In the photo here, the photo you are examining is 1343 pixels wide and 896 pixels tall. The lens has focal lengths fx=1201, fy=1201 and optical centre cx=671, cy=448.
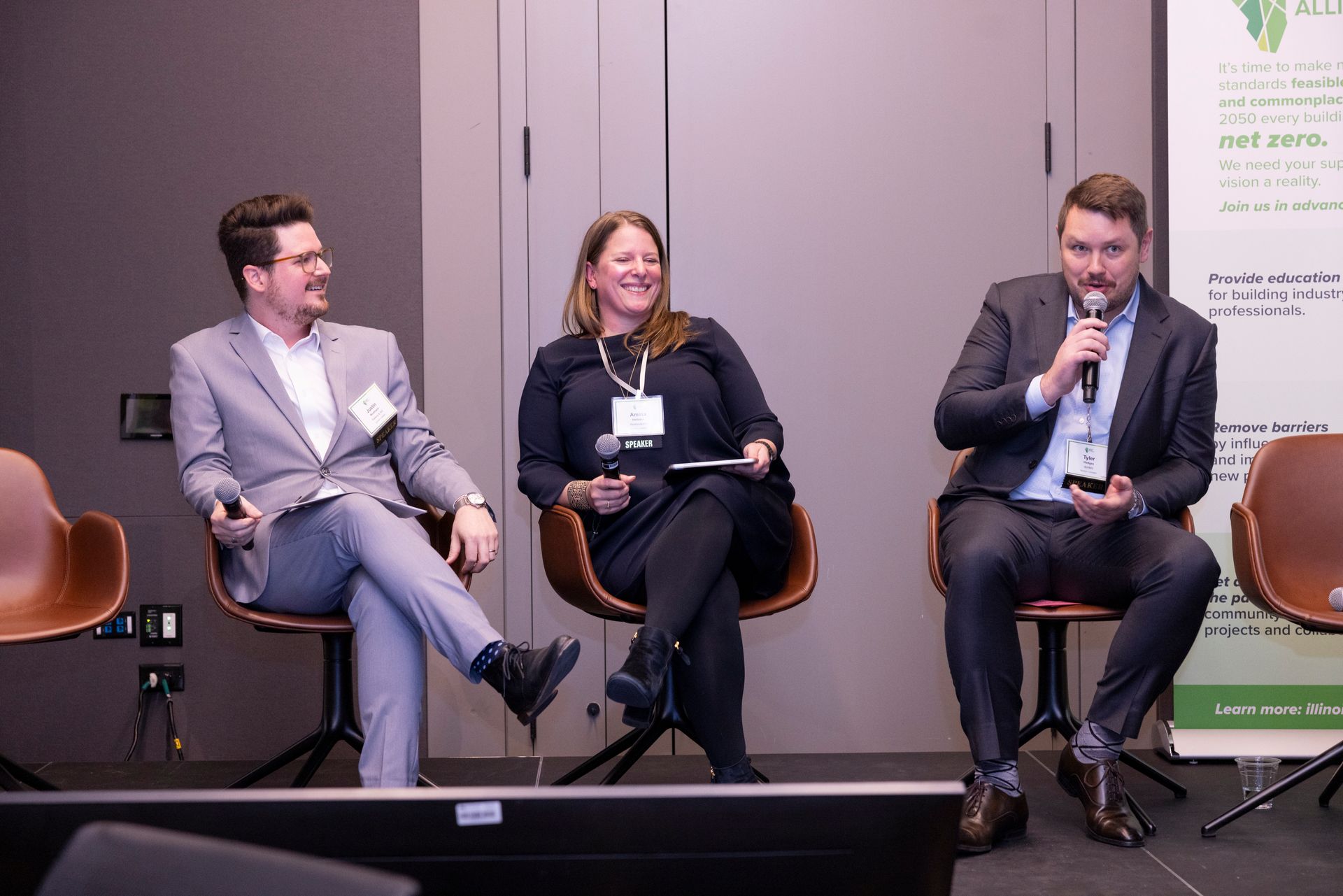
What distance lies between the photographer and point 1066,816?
2871mm

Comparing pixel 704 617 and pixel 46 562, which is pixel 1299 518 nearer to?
pixel 704 617

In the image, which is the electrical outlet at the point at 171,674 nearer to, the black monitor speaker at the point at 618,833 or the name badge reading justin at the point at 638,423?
the name badge reading justin at the point at 638,423

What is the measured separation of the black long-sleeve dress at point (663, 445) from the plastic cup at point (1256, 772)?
124 centimetres

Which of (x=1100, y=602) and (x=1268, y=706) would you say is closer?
(x=1100, y=602)

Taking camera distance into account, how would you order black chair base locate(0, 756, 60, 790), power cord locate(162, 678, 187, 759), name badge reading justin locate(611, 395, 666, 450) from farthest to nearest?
power cord locate(162, 678, 187, 759) < name badge reading justin locate(611, 395, 666, 450) < black chair base locate(0, 756, 60, 790)

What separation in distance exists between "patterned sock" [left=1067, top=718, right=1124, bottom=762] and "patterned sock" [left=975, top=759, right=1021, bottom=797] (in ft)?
0.54

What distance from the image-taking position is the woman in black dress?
2654mm

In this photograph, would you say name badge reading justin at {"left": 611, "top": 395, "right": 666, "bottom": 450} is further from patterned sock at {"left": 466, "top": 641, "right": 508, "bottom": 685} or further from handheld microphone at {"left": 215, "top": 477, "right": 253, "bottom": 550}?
handheld microphone at {"left": 215, "top": 477, "right": 253, "bottom": 550}

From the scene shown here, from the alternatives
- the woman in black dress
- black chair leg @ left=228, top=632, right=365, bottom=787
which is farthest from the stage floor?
the woman in black dress

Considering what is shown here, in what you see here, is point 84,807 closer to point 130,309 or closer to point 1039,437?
point 1039,437

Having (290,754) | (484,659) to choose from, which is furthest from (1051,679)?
(290,754)

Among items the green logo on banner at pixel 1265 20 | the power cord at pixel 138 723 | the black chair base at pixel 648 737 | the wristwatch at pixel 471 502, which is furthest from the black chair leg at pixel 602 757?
the green logo on banner at pixel 1265 20

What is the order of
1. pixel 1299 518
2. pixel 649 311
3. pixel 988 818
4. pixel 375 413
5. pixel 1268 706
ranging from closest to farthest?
pixel 988 818 → pixel 375 413 → pixel 1299 518 → pixel 649 311 → pixel 1268 706

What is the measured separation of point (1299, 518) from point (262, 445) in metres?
2.60
